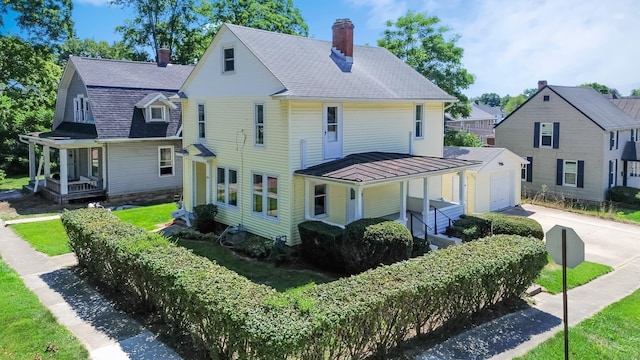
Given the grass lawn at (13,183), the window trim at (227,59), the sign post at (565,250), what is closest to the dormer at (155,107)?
the window trim at (227,59)

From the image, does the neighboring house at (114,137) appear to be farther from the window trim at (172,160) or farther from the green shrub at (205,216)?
the green shrub at (205,216)

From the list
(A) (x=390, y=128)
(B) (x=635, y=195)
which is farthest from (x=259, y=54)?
(B) (x=635, y=195)

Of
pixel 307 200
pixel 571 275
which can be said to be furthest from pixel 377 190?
pixel 571 275

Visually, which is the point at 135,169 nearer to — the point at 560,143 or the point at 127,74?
the point at 127,74

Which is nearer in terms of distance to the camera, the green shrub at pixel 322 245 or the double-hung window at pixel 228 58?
the green shrub at pixel 322 245

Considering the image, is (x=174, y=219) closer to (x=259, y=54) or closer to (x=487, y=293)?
(x=259, y=54)
